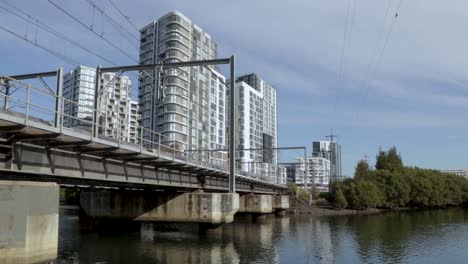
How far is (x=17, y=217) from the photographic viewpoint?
1872cm

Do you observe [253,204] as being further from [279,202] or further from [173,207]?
[173,207]

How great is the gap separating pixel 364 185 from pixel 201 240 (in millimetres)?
76319

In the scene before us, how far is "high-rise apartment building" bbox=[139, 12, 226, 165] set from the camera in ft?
454

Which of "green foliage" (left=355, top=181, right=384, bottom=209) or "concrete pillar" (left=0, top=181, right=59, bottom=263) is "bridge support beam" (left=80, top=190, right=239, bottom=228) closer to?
"concrete pillar" (left=0, top=181, right=59, bottom=263)

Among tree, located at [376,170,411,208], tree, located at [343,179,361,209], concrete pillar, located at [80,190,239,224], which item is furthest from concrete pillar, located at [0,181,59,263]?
tree, located at [376,170,411,208]

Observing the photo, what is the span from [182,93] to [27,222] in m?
126

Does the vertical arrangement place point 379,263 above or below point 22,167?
below

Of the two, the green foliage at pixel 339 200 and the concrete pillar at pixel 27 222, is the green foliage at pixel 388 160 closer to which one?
the green foliage at pixel 339 200

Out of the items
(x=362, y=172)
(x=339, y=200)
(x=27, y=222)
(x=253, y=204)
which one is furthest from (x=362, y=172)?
(x=27, y=222)

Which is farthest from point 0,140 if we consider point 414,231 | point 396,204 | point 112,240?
point 396,204

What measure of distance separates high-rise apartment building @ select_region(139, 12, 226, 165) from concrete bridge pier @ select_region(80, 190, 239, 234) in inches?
3398

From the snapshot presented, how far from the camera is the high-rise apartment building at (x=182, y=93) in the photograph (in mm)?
138375

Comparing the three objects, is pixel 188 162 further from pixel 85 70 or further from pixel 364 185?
pixel 85 70

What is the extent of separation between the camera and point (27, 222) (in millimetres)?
19062
